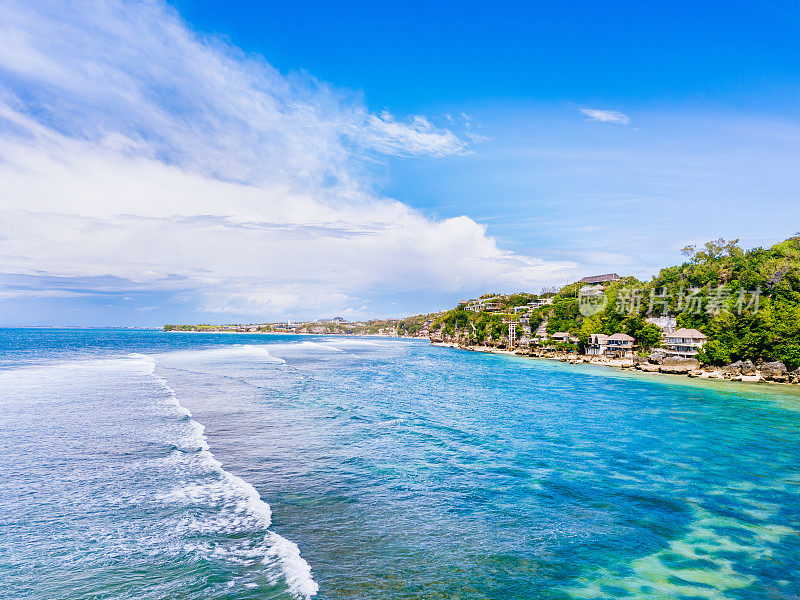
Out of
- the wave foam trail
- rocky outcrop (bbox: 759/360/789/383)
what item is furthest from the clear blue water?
rocky outcrop (bbox: 759/360/789/383)

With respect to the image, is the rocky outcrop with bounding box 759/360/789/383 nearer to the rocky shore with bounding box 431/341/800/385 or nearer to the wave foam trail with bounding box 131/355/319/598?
the rocky shore with bounding box 431/341/800/385

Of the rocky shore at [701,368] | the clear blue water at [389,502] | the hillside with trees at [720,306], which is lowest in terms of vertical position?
the clear blue water at [389,502]

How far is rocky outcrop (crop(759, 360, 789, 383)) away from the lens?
46875mm

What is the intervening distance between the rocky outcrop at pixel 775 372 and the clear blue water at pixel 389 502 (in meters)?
24.7

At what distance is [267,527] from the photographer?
11633 millimetres

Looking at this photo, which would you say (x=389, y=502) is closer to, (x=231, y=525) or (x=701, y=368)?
(x=231, y=525)

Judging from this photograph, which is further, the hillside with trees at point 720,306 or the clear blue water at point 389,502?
the hillside with trees at point 720,306

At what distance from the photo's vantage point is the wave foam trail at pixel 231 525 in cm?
970

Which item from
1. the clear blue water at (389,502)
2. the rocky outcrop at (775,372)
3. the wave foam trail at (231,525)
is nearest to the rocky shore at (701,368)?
the rocky outcrop at (775,372)

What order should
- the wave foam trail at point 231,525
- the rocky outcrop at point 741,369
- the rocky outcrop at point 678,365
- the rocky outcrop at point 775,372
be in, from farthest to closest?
1. the rocky outcrop at point 678,365
2. the rocky outcrop at point 741,369
3. the rocky outcrop at point 775,372
4. the wave foam trail at point 231,525

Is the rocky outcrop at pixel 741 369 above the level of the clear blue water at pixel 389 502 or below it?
above

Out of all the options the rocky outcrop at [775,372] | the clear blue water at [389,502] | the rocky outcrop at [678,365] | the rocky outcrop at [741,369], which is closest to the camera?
the clear blue water at [389,502]

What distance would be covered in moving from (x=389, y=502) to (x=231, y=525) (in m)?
4.65

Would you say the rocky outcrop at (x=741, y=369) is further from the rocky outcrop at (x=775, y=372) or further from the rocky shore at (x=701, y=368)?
the rocky outcrop at (x=775, y=372)
